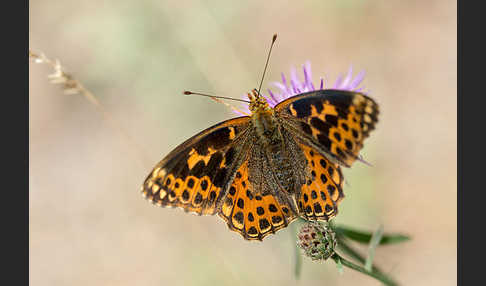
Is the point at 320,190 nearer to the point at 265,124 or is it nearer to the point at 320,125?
the point at 320,125

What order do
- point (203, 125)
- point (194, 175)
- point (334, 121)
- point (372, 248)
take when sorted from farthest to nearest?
point (203, 125) < point (194, 175) < point (334, 121) < point (372, 248)

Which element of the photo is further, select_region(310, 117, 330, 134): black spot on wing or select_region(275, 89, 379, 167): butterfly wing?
select_region(310, 117, 330, 134): black spot on wing

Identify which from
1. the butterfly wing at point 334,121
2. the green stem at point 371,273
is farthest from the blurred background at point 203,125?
the butterfly wing at point 334,121

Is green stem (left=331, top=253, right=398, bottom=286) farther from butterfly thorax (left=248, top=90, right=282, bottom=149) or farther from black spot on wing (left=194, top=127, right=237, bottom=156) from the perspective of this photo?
black spot on wing (left=194, top=127, right=237, bottom=156)

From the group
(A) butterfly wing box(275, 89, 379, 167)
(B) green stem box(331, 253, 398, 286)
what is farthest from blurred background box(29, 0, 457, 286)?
(A) butterfly wing box(275, 89, 379, 167)

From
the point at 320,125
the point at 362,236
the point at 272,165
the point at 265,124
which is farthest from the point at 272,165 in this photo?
the point at 362,236

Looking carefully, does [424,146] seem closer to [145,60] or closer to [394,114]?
[394,114]
